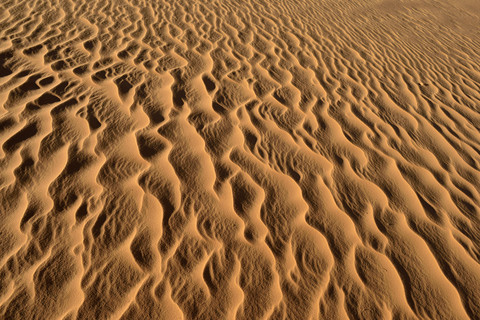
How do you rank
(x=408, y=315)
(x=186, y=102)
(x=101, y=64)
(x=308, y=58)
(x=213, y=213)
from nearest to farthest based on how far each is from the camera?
1. (x=408, y=315)
2. (x=213, y=213)
3. (x=186, y=102)
4. (x=101, y=64)
5. (x=308, y=58)

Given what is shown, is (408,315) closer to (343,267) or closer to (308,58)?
(343,267)

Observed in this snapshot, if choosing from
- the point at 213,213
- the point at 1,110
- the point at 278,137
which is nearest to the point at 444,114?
the point at 278,137

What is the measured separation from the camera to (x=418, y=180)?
137 inches

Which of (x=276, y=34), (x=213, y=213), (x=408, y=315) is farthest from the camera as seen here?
(x=276, y=34)

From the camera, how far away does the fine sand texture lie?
7.98 ft

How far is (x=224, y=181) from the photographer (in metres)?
3.16

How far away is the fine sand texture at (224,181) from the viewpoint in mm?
2432

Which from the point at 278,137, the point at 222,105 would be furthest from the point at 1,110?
the point at 278,137

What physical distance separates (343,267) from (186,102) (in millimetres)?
2278

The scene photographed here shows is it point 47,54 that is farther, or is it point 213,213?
point 47,54

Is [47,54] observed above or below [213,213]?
below

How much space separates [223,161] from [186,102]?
1.02 meters

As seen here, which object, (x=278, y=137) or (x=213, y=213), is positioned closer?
(x=213, y=213)

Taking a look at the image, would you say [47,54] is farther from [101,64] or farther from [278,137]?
[278,137]
